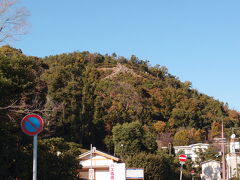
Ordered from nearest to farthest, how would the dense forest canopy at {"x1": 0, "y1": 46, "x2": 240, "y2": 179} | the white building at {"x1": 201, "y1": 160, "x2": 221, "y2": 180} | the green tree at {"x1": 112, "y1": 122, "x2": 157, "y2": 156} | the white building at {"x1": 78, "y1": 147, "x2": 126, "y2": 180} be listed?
the dense forest canopy at {"x1": 0, "y1": 46, "x2": 240, "y2": 179} < the white building at {"x1": 78, "y1": 147, "x2": 126, "y2": 180} < the white building at {"x1": 201, "y1": 160, "x2": 221, "y2": 180} < the green tree at {"x1": 112, "y1": 122, "x2": 157, "y2": 156}

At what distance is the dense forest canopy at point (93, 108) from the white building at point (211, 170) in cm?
510

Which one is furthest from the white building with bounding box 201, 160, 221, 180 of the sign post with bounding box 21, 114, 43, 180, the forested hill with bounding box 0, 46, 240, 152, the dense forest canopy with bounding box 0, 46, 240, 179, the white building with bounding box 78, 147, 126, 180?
the sign post with bounding box 21, 114, 43, 180

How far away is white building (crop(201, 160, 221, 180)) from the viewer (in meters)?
38.7

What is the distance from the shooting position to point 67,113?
5119cm

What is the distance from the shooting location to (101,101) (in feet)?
206

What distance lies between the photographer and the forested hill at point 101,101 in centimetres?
1650

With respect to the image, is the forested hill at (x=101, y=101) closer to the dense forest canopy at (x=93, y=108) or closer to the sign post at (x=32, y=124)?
the dense forest canopy at (x=93, y=108)

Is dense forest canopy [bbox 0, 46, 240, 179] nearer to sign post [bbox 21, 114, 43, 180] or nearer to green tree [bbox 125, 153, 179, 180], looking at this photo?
sign post [bbox 21, 114, 43, 180]

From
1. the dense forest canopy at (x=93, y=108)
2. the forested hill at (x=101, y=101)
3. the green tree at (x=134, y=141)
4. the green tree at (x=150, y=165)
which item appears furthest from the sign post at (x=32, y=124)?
the green tree at (x=134, y=141)

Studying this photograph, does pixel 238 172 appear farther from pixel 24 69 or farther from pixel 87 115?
pixel 87 115

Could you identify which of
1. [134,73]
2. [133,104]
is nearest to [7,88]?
[133,104]

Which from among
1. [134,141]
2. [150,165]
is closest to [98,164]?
[134,141]

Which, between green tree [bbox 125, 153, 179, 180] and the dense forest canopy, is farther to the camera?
green tree [bbox 125, 153, 179, 180]

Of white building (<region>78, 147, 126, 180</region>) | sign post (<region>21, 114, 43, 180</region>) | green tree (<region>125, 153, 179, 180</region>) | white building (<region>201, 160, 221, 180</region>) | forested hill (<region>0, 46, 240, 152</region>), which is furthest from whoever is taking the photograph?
white building (<region>201, 160, 221, 180</region>)
